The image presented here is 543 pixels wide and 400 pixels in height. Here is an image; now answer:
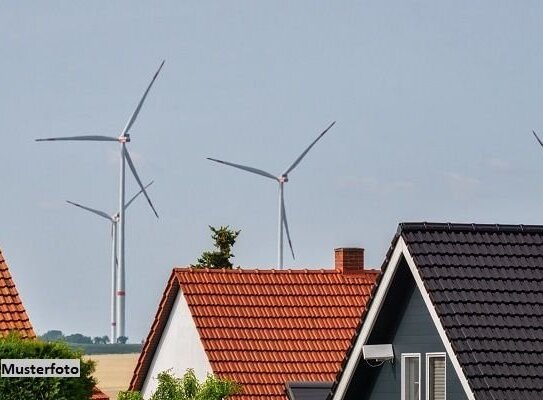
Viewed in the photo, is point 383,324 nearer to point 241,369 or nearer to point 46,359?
point 46,359

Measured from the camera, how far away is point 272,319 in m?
51.6

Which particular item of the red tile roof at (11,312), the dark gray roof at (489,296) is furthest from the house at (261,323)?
the dark gray roof at (489,296)

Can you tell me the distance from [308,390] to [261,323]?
5909 millimetres

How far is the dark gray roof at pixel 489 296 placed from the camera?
32625 mm

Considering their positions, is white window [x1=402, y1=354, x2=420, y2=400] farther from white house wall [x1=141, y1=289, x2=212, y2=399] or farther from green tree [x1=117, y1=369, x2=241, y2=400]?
white house wall [x1=141, y1=289, x2=212, y2=399]

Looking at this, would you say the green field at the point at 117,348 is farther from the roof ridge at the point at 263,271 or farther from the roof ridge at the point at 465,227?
the roof ridge at the point at 465,227

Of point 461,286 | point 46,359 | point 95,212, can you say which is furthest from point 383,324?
point 95,212

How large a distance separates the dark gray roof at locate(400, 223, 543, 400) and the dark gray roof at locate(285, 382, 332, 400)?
10698mm

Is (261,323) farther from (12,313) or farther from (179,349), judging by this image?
(12,313)

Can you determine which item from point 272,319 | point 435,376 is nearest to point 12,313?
point 272,319

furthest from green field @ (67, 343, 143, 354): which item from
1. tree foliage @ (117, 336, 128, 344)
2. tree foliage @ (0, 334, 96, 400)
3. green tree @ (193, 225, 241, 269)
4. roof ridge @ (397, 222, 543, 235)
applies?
roof ridge @ (397, 222, 543, 235)

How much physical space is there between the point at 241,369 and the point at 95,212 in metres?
44.5

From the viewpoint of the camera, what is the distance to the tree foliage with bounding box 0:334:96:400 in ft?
126

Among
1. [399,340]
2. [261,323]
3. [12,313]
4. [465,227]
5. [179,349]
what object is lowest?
[399,340]
